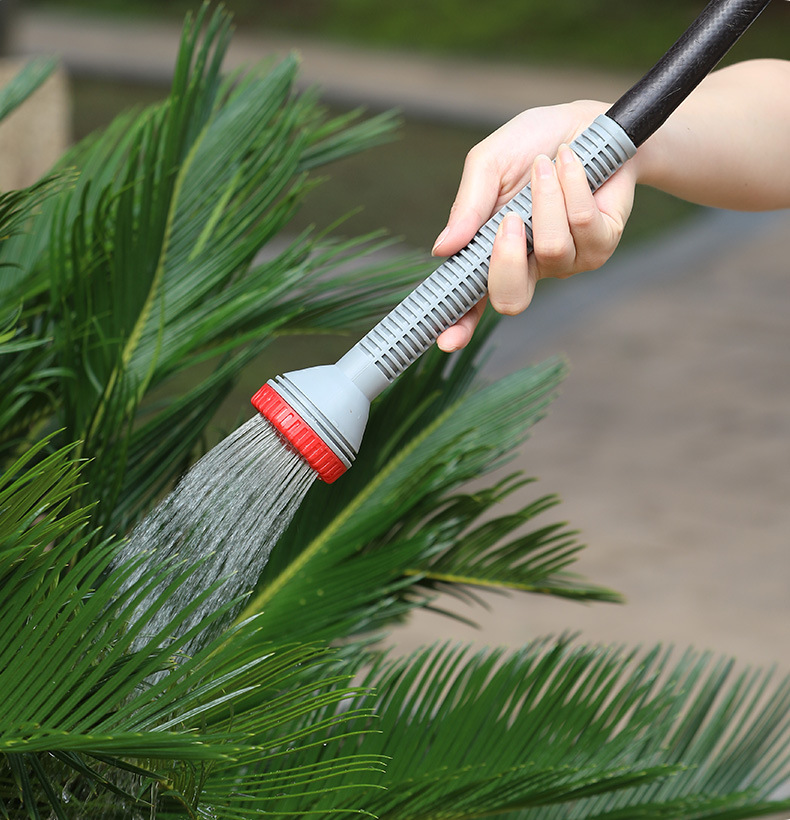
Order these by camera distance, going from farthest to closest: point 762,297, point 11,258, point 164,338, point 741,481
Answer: point 762,297
point 741,481
point 11,258
point 164,338

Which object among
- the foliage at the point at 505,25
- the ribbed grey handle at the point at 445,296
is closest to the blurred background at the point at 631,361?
the ribbed grey handle at the point at 445,296

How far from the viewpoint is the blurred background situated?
2.39m

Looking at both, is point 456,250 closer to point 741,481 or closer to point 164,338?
point 164,338

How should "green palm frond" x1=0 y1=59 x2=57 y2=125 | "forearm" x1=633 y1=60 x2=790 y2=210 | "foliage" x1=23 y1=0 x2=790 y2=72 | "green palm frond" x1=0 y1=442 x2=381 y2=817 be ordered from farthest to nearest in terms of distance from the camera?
1. "foliage" x1=23 y1=0 x2=790 y2=72
2. "green palm frond" x1=0 y1=59 x2=57 y2=125
3. "forearm" x1=633 y1=60 x2=790 y2=210
4. "green palm frond" x1=0 y1=442 x2=381 y2=817

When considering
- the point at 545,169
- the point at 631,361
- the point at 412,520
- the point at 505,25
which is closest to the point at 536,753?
the point at 412,520

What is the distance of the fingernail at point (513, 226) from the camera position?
0.68 meters

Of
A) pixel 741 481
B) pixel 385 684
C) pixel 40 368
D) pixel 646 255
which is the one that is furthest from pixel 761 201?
pixel 646 255

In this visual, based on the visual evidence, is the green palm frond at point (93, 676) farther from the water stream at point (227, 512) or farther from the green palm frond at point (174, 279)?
the green palm frond at point (174, 279)

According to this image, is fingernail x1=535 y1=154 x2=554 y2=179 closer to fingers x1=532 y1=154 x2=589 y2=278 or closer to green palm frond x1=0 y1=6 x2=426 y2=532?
fingers x1=532 y1=154 x2=589 y2=278

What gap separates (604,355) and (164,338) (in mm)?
2856

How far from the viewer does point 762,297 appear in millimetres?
4266

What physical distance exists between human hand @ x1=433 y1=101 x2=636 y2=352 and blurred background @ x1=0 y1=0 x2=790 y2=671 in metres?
0.49

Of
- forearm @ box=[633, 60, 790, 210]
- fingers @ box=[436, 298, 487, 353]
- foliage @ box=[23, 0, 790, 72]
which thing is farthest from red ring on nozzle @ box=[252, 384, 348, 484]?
foliage @ box=[23, 0, 790, 72]

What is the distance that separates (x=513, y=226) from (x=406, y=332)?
0.31 ft
